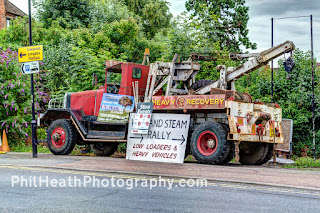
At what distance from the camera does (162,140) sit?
13.8 meters

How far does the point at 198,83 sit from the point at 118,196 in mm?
7885

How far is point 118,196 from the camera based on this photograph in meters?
7.57

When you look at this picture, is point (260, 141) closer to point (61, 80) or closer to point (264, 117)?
point (264, 117)

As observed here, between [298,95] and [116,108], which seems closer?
[116,108]

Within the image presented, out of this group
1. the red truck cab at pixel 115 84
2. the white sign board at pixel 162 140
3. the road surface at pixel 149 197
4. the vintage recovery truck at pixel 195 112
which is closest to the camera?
the road surface at pixel 149 197

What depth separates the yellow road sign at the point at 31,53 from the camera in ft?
47.3

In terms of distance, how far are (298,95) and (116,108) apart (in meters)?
8.76

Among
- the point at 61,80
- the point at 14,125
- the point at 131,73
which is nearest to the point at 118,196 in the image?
the point at 131,73

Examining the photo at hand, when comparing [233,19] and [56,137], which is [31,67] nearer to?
[56,137]

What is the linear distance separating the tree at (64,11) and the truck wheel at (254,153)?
2598cm

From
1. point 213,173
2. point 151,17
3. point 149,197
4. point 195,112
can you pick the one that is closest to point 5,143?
point 195,112

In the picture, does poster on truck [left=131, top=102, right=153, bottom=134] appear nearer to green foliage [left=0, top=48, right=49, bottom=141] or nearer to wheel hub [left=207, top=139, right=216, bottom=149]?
wheel hub [left=207, top=139, right=216, bottom=149]

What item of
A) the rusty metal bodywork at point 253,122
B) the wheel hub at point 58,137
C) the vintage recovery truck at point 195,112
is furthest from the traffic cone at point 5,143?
→ the rusty metal bodywork at point 253,122

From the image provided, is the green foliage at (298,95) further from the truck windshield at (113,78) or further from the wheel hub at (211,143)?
the wheel hub at (211,143)
